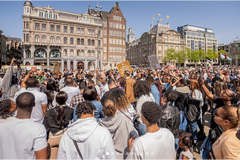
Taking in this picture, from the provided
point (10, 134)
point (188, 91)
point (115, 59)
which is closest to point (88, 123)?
point (10, 134)

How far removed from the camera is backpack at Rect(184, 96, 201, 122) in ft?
14.8

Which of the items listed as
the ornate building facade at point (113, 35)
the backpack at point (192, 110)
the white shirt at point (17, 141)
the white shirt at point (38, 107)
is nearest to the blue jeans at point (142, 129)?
the white shirt at point (17, 141)

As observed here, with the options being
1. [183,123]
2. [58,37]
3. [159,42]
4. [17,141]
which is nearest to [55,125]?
[17,141]

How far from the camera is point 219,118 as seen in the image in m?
2.31

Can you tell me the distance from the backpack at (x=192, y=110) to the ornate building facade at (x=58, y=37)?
34476mm

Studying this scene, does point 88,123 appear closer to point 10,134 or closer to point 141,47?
point 10,134

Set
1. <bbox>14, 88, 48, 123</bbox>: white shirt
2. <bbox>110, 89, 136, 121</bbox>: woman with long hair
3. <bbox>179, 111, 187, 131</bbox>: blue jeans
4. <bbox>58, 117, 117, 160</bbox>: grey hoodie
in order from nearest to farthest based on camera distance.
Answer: <bbox>58, 117, 117, 160</bbox>: grey hoodie < <bbox>110, 89, 136, 121</bbox>: woman with long hair < <bbox>14, 88, 48, 123</bbox>: white shirt < <bbox>179, 111, 187, 131</bbox>: blue jeans

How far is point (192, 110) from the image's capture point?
4562 millimetres

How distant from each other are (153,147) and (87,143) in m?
0.88

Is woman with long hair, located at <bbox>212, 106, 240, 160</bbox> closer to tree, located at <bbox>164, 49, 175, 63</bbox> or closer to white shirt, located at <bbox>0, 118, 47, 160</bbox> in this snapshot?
white shirt, located at <bbox>0, 118, 47, 160</bbox>

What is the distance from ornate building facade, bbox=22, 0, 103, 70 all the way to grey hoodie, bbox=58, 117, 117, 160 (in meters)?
36.5

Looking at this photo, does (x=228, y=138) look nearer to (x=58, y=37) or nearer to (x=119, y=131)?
(x=119, y=131)

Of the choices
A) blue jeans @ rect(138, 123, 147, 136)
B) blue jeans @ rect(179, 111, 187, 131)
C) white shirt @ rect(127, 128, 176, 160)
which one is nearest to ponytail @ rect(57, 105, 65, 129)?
blue jeans @ rect(138, 123, 147, 136)

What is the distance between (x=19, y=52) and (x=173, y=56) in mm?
80673
